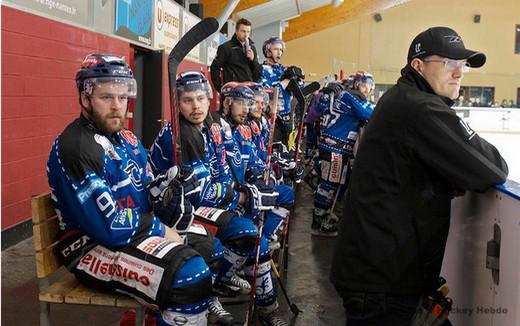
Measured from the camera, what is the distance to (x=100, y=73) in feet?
6.53

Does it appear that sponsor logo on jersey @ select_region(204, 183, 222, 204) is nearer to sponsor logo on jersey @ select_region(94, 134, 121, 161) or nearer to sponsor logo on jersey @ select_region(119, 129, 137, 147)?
sponsor logo on jersey @ select_region(119, 129, 137, 147)

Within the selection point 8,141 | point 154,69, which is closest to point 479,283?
point 8,141

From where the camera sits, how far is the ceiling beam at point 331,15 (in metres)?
18.5

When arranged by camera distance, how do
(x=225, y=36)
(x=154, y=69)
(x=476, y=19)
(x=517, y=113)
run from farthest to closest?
1. (x=476, y=19)
2. (x=225, y=36)
3. (x=517, y=113)
4. (x=154, y=69)

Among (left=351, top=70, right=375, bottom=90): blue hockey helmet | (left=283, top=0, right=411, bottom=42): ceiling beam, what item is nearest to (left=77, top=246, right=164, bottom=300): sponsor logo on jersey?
(left=351, top=70, right=375, bottom=90): blue hockey helmet

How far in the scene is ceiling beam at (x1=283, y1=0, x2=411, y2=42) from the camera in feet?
60.7

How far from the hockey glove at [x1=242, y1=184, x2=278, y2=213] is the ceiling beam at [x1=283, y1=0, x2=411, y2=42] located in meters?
16.4

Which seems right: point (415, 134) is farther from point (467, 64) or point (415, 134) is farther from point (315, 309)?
point (315, 309)

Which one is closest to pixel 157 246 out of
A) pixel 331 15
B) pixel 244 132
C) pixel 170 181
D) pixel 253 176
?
pixel 170 181

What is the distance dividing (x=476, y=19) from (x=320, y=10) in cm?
582

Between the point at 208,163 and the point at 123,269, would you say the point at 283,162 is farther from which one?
the point at 123,269

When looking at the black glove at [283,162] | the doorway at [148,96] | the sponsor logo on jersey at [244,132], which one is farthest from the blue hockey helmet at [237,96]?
the doorway at [148,96]

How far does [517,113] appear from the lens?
10.2 metres

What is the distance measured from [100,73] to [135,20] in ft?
14.3
